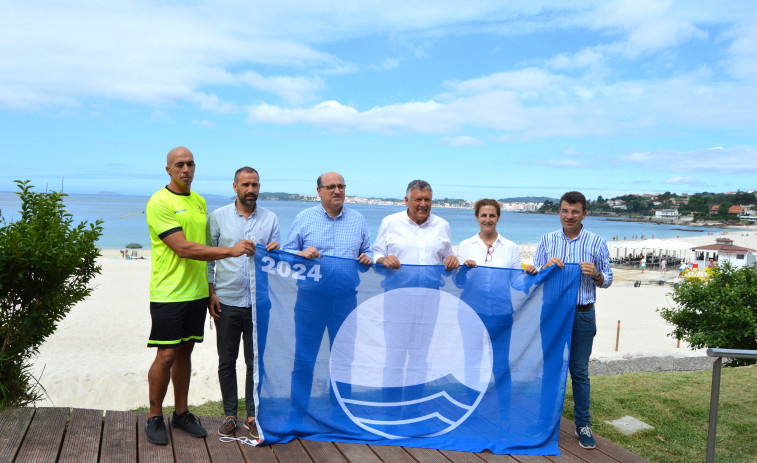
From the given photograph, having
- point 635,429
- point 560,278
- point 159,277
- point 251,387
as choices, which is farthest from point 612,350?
point 159,277

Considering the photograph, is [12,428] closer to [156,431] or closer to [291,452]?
[156,431]

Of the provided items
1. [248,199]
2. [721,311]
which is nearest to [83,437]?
[248,199]

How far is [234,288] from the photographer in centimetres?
424

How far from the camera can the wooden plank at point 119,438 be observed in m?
3.62

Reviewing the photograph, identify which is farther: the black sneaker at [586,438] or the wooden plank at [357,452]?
the black sneaker at [586,438]

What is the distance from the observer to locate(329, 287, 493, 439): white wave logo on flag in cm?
427

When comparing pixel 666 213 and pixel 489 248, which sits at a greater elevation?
pixel 666 213

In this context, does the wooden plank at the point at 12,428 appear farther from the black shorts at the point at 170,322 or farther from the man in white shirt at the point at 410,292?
the man in white shirt at the point at 410,292

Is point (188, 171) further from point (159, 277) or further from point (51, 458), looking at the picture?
point (51, 458)

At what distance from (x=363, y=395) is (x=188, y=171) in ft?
7.57

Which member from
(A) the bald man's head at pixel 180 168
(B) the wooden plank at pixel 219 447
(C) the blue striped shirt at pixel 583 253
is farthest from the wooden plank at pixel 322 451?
(C) the blue striped shirt at pixel 583 253

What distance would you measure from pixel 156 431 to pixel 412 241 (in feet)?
8.45

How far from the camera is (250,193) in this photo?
422cm

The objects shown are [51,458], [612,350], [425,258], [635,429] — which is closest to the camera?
[51,458]
